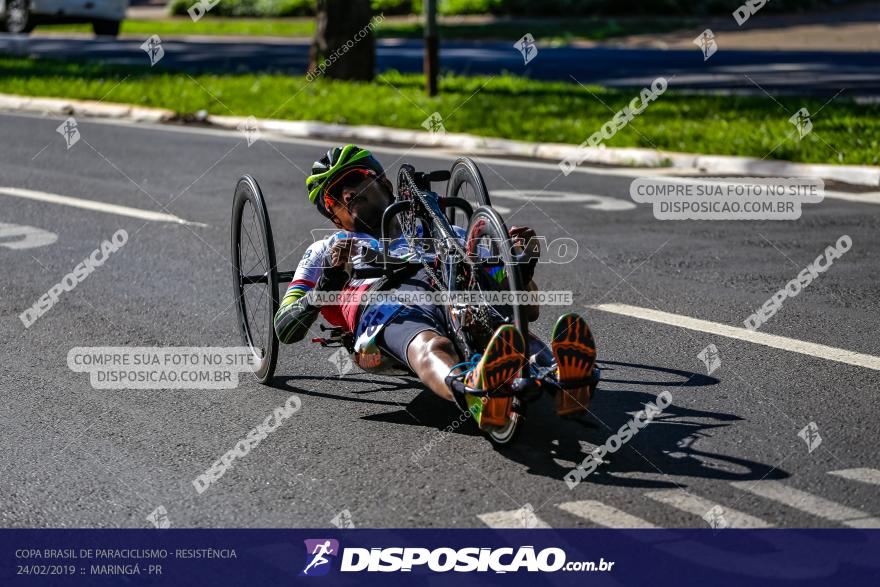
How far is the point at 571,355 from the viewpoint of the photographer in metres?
4.79

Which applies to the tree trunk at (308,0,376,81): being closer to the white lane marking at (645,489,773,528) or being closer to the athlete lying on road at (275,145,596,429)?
the athlete lying on road at (275,145,596,429)

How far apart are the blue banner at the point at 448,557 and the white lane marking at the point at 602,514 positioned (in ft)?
0.20

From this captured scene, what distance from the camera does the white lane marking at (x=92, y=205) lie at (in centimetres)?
1058

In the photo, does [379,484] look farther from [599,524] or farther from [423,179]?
[423,179]

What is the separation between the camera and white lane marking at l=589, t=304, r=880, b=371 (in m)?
6.31

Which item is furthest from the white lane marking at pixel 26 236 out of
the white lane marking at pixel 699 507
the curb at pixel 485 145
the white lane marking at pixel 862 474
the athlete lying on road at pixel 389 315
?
the white lane marking at pixel 862 474

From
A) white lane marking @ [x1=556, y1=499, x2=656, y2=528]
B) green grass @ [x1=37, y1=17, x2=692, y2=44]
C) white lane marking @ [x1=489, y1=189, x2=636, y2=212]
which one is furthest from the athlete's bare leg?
green grass @ [x1=37, y1=17, x2=692, y2=44]

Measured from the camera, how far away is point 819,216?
395 inches

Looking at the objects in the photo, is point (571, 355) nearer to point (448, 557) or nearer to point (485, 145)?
point (448, 557)

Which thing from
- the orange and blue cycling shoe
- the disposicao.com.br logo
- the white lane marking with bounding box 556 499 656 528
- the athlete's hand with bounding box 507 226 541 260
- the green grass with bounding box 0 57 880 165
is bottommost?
the disposicao.com.br logo

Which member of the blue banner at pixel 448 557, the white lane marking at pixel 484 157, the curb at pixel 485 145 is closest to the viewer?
the blue banner at pixel 448 557

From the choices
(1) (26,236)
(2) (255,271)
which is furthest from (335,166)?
(1) (26,236)

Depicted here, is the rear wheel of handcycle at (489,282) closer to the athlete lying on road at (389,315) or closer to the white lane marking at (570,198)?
the athlete lying on road at (389,315)

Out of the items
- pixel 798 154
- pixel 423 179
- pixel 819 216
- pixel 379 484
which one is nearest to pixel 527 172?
pixel 798 154
